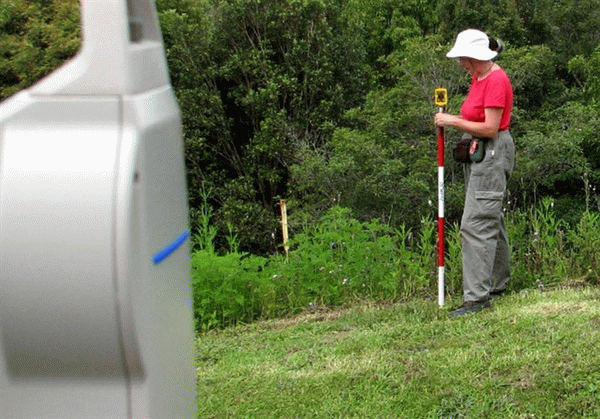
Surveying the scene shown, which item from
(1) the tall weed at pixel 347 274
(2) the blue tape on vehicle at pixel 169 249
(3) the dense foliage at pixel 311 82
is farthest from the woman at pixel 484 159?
(3) the dense foliage at pixel 311 82

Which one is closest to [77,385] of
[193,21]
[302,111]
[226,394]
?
[226,394]

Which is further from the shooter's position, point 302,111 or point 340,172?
point 302,111

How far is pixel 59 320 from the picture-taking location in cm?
195

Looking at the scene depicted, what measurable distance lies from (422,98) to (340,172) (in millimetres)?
1855

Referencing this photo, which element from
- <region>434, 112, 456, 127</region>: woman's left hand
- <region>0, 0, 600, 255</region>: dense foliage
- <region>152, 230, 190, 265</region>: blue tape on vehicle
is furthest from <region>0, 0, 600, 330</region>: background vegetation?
<region>152, 230, 190, 265</region>: blue tape on vehicle

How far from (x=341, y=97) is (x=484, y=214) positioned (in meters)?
16.6

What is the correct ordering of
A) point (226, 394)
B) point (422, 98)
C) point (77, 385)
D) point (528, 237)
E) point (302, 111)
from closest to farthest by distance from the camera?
point (77, 385) < point (226, 394) < point (528, 237) < point (422, 98) < point (302, 111)

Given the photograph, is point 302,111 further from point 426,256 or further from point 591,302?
point 591,302

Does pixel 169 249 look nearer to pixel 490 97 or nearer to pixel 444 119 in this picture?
pixel 490 97

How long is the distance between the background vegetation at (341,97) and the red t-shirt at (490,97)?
3.47 metres

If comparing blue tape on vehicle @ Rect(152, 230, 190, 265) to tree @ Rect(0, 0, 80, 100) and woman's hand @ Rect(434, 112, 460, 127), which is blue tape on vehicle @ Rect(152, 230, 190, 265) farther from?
tree @ Rect(0, 0, 80, 100)

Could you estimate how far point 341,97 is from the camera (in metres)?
22.6

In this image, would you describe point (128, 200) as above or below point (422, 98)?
above

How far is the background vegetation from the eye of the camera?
16281 mm
